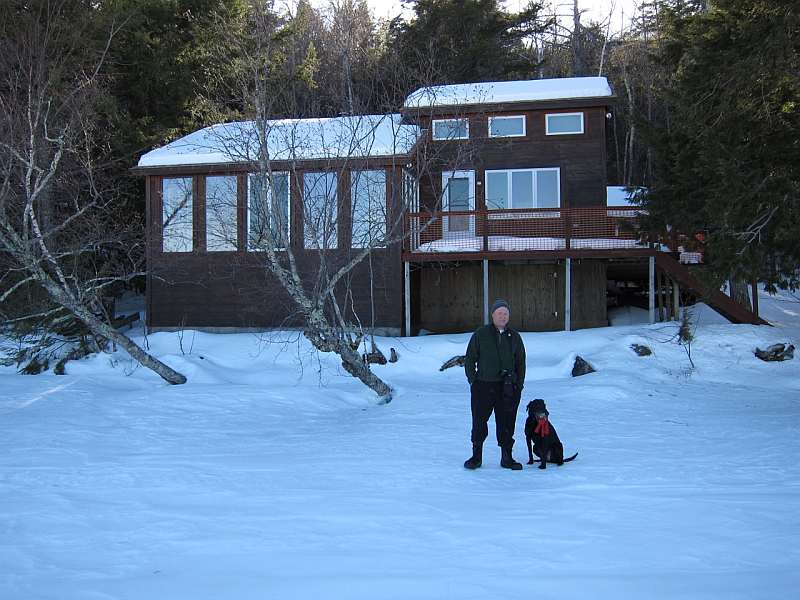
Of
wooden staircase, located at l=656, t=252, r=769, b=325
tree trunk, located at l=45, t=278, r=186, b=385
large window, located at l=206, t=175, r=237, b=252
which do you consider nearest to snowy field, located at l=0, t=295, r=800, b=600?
tree trunk, located at l=45, t=278, r=186, b=385

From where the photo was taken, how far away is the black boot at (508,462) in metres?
6.66

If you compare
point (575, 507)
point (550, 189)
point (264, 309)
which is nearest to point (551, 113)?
point (550, 189)

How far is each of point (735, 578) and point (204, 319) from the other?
15492 mm

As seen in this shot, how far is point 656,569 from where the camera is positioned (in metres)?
3.96

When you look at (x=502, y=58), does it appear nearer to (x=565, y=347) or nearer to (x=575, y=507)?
(x=565, y=347)

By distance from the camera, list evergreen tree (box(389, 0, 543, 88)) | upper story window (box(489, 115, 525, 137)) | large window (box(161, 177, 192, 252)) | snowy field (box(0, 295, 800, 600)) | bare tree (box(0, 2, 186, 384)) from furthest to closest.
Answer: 1. evergreen tree (box(389, 0, 543, 88))
2. upper story window (box(489, 115, 525, 137))
3. large window (box(161, 177, 192, 252))
4. bare tree (box(0, 2, 186, 384))
5. snowy field (box(0, 295, 800, 600))

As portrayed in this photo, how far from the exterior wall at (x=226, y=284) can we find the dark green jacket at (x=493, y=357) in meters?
10.2

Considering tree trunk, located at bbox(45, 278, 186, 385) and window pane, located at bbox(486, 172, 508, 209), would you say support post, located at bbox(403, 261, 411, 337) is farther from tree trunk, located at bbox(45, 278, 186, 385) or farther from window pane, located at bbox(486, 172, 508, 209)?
tree trunk, located at bbox(45, 278, 186, 385)

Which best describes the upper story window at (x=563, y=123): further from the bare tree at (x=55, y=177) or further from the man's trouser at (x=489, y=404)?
the man's trouser at (x=489, y=404)

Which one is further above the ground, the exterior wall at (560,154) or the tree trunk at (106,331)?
the exterior wall at (560,154)

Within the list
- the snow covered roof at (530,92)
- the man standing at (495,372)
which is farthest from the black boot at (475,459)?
the snow covered roof at (530,92)

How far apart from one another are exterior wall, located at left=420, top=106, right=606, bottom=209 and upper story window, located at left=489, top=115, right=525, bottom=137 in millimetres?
151

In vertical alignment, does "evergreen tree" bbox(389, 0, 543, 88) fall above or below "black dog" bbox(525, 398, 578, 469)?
above

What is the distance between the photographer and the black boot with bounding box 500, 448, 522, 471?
Result: 6.66 metres
